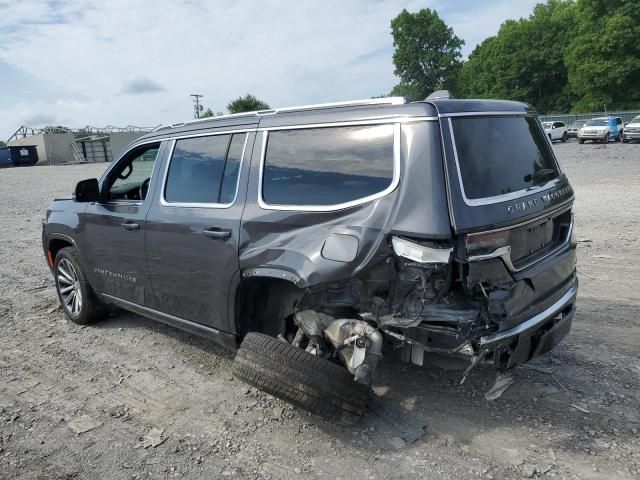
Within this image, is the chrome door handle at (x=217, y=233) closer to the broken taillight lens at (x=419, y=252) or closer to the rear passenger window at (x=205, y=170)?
the rear passenger window at (x=205, y=170)

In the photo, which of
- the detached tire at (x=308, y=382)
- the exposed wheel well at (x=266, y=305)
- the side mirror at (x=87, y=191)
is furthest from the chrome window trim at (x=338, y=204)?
the side mirror at (x=87, y=191)

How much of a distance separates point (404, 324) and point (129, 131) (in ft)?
181

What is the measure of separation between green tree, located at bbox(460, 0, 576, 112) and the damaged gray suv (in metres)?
63.4

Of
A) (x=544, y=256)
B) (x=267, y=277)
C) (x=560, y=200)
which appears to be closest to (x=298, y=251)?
(x=267, y=277)

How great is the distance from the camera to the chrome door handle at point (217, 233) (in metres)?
3.56

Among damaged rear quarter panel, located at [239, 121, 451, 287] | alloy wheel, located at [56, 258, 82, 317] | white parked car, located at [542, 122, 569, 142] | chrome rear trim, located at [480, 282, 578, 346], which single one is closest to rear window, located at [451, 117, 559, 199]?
damaged rear quarter panel, located at [239, 121, 451, 287]

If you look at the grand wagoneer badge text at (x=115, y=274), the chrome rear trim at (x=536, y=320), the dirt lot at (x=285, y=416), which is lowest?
the dirt lot at (x=285, y=416)

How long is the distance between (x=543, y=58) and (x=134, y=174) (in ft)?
216

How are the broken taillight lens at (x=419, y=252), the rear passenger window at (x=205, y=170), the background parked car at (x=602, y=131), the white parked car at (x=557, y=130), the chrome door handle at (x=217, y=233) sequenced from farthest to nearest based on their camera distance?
1. the white parked car at (x=557, y=130)
2. the background parked car at (x=602, y=131)
3. the rear passenger window at (x=205, y=170)
4. the chrome door handle at (x=217, y=233)
5. the broken taillight lens at (x=419, y=252)

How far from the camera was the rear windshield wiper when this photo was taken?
132 inches

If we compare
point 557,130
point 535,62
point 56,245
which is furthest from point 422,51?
point 56,245

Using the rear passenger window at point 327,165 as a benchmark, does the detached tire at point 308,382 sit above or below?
below

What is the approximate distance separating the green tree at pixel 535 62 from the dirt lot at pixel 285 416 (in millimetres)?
63080

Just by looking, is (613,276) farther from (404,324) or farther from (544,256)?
(404,324)
